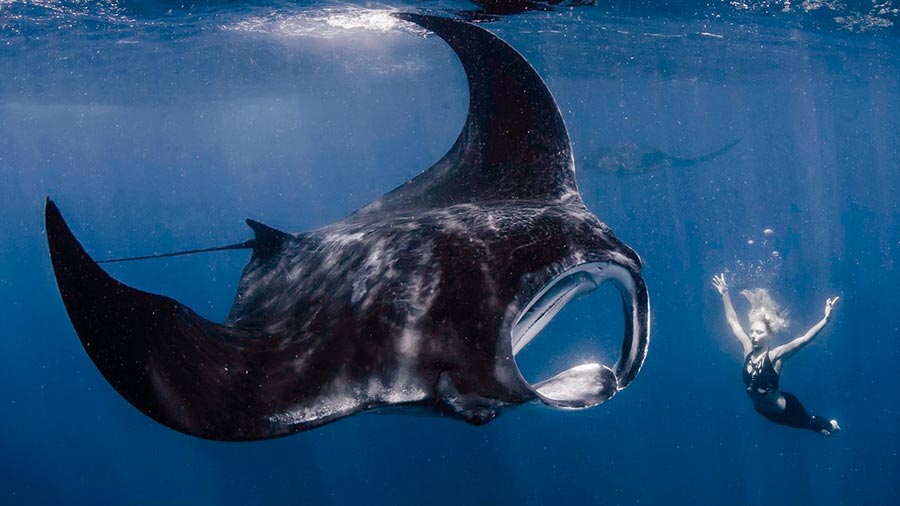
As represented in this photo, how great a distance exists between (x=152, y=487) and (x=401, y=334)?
19320 mm

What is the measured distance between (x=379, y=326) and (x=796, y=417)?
1018 cm

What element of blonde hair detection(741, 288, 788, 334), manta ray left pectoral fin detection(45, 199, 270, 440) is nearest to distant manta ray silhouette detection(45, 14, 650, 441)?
manta ray left pectoral fin detection(45, 199, 270, 440)

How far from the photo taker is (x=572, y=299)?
3381 mm

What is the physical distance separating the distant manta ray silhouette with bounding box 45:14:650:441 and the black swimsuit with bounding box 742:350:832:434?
694cm

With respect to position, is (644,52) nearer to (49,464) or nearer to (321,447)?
(321,447)

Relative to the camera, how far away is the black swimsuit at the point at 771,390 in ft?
29.1

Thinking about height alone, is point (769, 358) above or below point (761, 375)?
above

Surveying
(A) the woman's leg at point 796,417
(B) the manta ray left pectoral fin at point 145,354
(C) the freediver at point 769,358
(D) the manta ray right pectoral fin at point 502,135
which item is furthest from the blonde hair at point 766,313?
(B) the manta ray left pectoral fin at point 145,354

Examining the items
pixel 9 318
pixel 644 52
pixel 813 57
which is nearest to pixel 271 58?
pixel 644 52

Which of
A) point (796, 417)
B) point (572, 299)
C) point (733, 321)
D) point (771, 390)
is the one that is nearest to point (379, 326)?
point (572, 299)

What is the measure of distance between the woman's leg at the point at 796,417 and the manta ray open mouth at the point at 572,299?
8.46m

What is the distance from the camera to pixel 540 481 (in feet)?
51.0

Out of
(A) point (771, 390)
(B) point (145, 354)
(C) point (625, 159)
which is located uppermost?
(B) point (145, 354)

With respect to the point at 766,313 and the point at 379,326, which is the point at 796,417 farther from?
the point at 379,326
